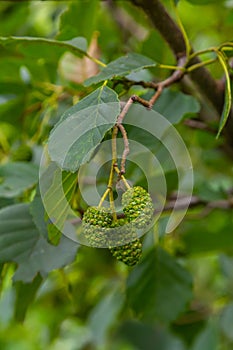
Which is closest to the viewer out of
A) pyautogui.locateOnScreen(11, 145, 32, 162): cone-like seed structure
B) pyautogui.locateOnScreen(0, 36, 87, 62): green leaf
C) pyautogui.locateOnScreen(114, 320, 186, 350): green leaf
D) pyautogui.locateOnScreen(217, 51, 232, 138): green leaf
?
pyautogui.locateOnScreen(217, 51, 232, 138): green leaf

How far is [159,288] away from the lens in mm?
1043

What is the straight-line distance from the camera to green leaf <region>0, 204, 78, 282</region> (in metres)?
0.82

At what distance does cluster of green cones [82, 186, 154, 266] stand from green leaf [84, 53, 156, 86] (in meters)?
0.16

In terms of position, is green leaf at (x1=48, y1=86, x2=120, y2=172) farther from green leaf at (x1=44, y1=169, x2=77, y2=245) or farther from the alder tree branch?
the alder tree branch

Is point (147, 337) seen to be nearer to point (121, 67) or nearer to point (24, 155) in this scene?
point (24, 155)

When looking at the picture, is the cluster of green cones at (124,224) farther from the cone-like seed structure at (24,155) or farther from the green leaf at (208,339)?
the green leaf at (208,339)

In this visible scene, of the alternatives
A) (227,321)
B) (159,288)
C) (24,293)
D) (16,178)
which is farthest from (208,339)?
(16,178)

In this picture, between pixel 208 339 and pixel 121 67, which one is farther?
pixel 208 339

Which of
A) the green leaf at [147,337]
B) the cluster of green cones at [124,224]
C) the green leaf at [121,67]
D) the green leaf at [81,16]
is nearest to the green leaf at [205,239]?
the green leaf at [147,337]

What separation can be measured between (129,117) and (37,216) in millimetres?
163

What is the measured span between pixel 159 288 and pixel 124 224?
483mm

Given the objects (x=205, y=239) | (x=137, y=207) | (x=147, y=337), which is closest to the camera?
(x=137, y=207)

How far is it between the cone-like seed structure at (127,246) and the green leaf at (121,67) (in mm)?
168

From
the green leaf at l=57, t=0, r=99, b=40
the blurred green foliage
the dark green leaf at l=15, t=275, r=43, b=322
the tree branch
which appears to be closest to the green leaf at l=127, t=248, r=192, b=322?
the blurred green foliage
